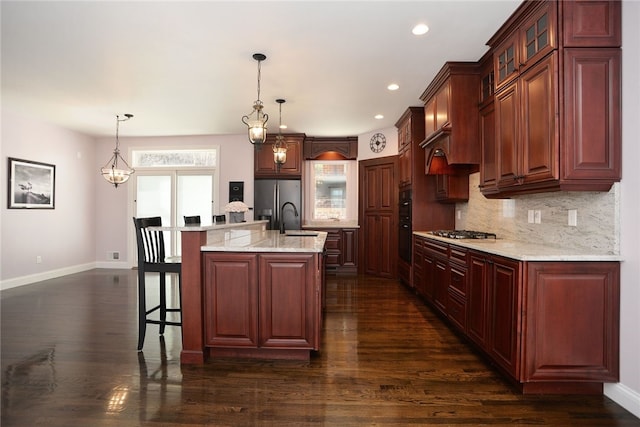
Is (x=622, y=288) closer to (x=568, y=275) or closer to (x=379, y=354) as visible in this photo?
(x=568, y=275)

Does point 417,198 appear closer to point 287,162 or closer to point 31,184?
point 287,162

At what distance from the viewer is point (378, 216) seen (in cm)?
636

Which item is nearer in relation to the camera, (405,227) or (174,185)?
(405,227)

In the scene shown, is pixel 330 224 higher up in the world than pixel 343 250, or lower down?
higher up

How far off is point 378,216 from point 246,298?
4.09 meters

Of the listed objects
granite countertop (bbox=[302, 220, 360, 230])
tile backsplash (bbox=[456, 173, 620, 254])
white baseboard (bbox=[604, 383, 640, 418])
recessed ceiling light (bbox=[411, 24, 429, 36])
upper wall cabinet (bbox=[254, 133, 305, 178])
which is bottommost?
white baseboard (bbox=[604, 383, 640, 418])

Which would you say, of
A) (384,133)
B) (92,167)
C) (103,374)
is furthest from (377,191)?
(92,167)

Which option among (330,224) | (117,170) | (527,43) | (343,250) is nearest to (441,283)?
(527,43)

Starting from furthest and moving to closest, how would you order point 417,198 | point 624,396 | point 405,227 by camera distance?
point 405,227 → point 417,198 → point 624,396

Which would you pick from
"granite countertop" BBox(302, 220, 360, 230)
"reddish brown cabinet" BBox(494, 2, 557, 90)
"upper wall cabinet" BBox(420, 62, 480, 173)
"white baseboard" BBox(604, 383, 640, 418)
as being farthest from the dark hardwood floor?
"granite countertop" BBox(302, 220, 360, 230)

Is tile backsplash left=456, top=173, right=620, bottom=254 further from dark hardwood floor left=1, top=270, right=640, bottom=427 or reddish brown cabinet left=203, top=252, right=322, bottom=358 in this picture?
reddish brown cabinet left=203, top=252, right=322, bottom=358

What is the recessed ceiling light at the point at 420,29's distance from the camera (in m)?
2.84

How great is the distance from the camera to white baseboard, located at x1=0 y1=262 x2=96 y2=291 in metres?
5.21

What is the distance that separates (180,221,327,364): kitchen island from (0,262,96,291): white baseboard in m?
4.47
